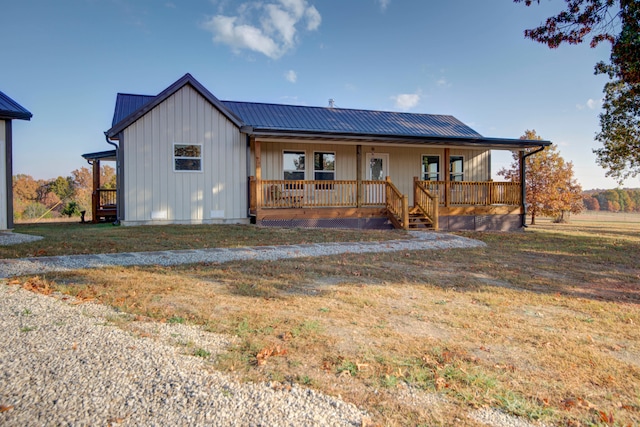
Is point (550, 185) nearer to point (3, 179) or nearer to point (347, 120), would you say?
point (347, 120)

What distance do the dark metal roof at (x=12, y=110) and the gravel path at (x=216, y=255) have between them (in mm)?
5698

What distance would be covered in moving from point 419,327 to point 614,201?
54231mm

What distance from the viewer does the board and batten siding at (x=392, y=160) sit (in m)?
14.2

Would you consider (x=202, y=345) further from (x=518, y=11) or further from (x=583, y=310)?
(x=518, y=11)

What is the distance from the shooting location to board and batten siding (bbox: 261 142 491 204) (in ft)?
46.6

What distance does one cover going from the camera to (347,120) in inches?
634

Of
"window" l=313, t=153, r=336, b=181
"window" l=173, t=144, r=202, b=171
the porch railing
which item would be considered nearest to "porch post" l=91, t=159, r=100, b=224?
"window" l=173, t=144, r=202, b=171

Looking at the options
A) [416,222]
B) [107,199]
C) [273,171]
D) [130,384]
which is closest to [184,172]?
[273,171]

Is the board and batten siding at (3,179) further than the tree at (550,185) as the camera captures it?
No

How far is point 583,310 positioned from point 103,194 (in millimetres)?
19953

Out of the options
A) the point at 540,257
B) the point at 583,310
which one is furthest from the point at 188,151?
the point at 583,310

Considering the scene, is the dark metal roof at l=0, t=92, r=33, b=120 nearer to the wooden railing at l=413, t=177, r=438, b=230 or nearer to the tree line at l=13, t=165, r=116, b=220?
the wooden railing at l=413, t=177, r=438, b=230

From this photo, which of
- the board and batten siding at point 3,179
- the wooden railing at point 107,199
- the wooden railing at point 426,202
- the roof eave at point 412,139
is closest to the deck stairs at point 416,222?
the wooden railing at point 426,202

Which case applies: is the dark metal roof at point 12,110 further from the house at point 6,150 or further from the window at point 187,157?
the window at point 187,157
